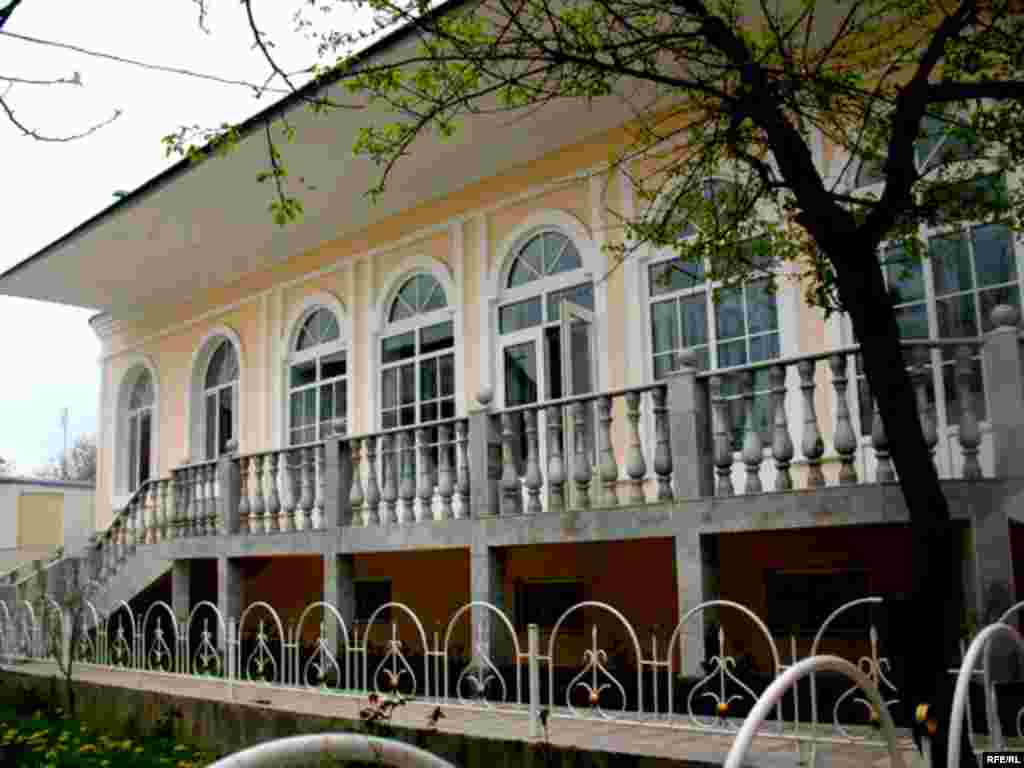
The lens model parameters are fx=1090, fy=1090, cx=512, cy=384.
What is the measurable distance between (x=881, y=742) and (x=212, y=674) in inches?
278

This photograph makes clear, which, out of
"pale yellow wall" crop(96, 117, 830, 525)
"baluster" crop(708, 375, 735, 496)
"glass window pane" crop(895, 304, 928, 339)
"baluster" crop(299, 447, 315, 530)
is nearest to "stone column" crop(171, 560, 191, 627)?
"baluster" crop(299, 447, 315, 530)

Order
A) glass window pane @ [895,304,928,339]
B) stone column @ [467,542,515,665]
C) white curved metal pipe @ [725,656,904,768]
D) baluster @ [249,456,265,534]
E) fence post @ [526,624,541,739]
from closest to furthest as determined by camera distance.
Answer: white curved metal pipe @ [725,656,904,768] → fence post @ [526,624,541,739] → stone column @ [467,542,515,665] → glass window pane @ [895,304,928,339] → baluster @ [249,456,265,534]

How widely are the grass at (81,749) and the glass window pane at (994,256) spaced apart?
7.33 meters

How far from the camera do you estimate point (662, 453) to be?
834 centimetres

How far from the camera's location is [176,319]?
18703 mm

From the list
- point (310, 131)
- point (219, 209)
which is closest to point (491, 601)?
point (310, 131)

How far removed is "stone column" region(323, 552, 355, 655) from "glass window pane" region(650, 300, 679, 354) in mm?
3840

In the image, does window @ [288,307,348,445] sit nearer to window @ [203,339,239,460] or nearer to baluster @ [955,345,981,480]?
window @ [203,339,239,460]

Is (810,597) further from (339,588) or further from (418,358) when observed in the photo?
(418,358)

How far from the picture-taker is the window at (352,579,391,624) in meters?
13.5

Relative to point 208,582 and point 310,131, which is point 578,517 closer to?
point 310,131

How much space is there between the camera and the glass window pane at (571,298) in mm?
11891

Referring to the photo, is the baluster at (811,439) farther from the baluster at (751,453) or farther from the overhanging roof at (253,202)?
the overhanging roof at (253,202)

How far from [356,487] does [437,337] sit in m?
3.29
